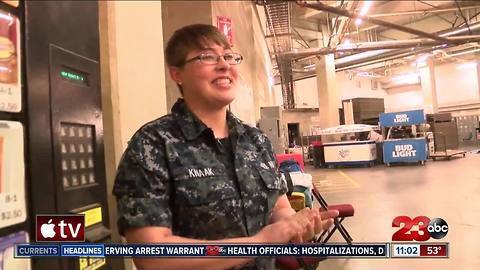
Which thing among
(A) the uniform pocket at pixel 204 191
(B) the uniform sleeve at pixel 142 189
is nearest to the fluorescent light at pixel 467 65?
(A) the uniform pocket at pixel 204 191

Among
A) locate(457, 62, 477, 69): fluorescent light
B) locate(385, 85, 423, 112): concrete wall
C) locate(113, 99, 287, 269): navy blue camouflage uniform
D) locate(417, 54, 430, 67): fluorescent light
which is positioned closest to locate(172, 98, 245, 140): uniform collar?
locate(113, 99, 287, 269): navy blue camouflage uniform

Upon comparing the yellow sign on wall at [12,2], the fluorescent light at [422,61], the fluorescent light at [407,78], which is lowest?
the yellow sign on wall at [12,2]

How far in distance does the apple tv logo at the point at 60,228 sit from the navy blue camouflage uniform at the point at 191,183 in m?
0.13

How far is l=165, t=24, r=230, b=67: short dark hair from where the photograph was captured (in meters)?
0.79

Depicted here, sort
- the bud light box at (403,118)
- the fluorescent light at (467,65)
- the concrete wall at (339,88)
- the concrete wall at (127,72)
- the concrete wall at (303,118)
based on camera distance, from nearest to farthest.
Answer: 1. the concrete wall at (127,72)
2. the bud light box at (403,118)
3. the concrete wall at (303,118)
4. the fluorescent light at (467,65)
5. the concrete wall at (339,88)

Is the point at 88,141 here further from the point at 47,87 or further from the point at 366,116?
the point at 366,116

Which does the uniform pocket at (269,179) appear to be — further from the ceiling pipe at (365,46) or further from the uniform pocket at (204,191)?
the ceiling pipe at (365,46)

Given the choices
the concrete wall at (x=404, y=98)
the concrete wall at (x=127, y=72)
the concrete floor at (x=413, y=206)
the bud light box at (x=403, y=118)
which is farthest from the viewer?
the concrete wall at (x=404, y=98)

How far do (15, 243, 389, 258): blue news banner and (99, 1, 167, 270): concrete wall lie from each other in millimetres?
263

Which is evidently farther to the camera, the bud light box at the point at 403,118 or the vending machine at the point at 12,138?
the bud light box at the point at 403,118

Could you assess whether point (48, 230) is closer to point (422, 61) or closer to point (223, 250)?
point (223, 250)

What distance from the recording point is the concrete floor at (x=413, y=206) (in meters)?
2.58

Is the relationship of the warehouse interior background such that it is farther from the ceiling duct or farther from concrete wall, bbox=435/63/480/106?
concrete wall, bbox=435/63/480/106

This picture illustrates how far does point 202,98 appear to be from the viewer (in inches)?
31.7
